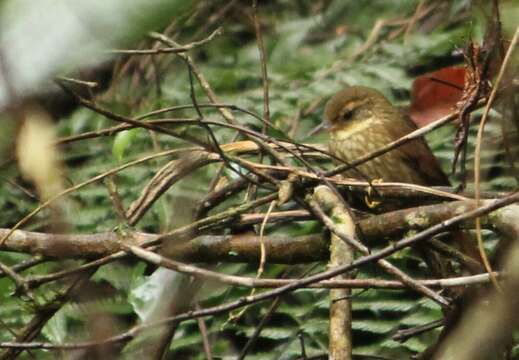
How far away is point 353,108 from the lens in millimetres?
3592

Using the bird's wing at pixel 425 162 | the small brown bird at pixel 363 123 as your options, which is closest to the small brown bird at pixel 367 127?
the small brown bird at pixel 363 123

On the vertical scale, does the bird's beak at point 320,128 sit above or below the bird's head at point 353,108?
below

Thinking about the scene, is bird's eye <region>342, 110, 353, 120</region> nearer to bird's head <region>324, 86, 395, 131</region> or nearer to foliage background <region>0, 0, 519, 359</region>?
bird's head <region>324, 86, 395, 131</region>

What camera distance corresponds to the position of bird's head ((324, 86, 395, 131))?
3.55 m

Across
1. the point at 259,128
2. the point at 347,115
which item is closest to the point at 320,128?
the point at 347,115

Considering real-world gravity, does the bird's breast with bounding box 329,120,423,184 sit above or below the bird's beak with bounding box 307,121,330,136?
below

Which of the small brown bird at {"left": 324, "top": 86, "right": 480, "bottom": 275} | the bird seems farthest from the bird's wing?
the small brown bird at {"left": 324, "top": 86, "right": 480, "bottom": 275}

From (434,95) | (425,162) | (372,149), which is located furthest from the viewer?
(372,149)

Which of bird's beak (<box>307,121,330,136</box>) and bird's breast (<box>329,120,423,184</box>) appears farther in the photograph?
bird's beak (<box>307,121,330,136</box>)

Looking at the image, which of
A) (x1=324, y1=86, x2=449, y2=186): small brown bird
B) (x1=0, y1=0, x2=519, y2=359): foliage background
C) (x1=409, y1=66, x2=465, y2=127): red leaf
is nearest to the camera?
(x1=0, y1=0, x2=519, y2=359): foliage background

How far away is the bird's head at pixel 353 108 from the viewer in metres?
3.55

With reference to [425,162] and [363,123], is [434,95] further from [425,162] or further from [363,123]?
[363,123]

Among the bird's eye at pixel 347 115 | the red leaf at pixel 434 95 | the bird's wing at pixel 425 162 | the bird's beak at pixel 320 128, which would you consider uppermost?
the red leaf at pixel 434 95

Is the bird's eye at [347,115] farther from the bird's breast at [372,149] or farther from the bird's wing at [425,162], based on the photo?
the bird's wing at [425,162]
